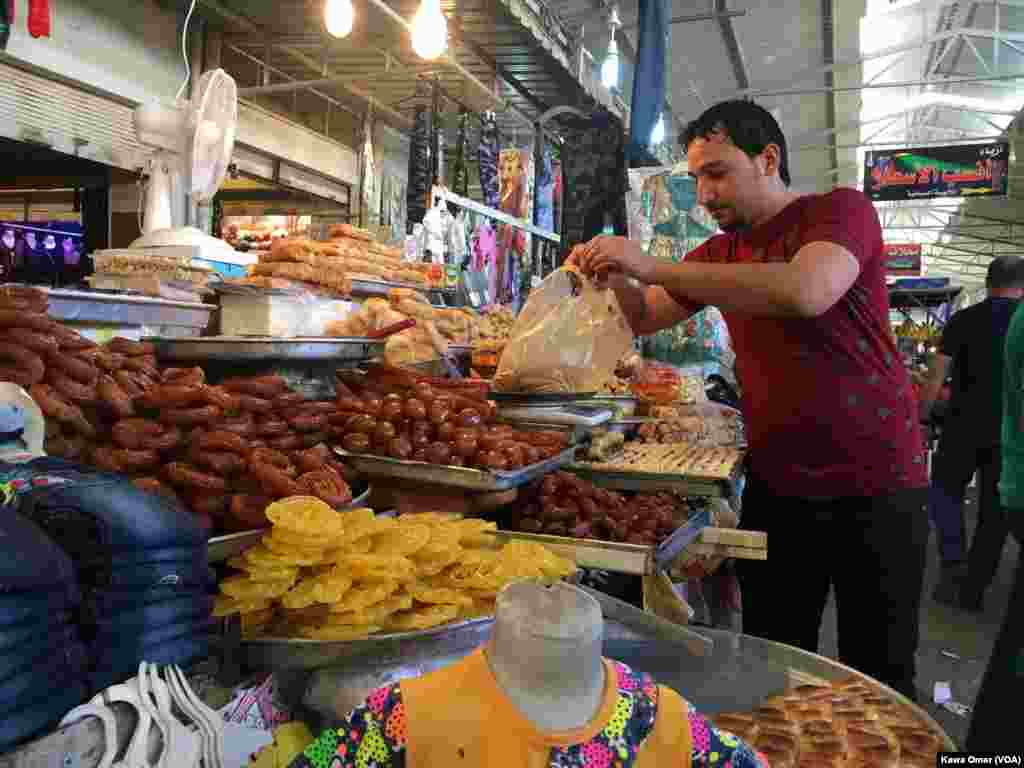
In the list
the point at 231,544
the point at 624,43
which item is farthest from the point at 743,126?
the point at 624,43

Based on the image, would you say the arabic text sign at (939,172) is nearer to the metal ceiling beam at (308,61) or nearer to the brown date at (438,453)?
the metal ceiling beam at (308,61)

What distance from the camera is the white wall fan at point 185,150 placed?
137 inches

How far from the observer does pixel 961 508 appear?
18.7ft

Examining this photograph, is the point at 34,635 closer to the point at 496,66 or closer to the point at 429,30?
the point at 429,30

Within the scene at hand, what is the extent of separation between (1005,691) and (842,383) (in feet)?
2.76

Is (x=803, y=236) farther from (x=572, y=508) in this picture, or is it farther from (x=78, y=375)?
(x=78, y=375)

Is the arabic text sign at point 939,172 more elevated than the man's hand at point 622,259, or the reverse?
the arabic text sign at point 939,172

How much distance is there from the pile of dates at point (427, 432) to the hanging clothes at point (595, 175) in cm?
321

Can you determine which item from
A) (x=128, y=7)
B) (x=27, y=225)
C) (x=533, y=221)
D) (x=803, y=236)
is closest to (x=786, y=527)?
(x=803, y=236)

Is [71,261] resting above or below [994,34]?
below

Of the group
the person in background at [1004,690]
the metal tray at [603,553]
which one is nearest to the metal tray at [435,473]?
the metal tray at [603,553]

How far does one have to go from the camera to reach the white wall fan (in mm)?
3486

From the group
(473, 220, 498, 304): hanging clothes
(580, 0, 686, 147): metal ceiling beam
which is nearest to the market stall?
(473, 220, 498, 304): hanging clothes

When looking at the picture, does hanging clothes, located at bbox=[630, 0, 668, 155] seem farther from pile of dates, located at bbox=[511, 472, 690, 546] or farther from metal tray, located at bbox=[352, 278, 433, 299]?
pile of dates, located at bbox=[511, 472, 690, 546]
